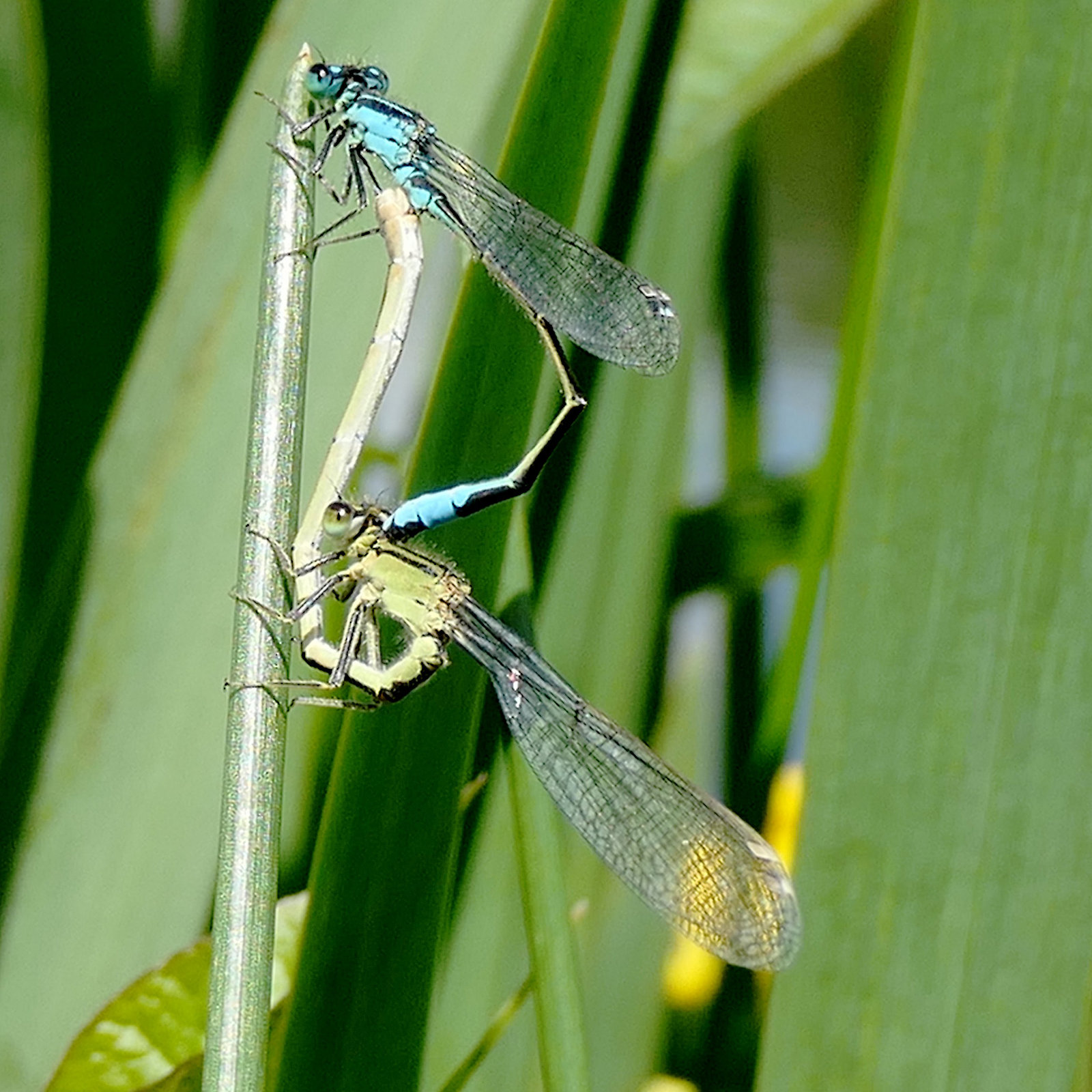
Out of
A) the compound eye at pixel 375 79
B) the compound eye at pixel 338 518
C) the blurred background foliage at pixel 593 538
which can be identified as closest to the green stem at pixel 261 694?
the blurred background foliage at pixel 593 538

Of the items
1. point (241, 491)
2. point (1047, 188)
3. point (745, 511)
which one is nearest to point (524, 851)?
point (241, 491)

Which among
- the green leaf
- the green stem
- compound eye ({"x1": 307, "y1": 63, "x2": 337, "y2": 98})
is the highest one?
compound eye ({"x1": 307, "y1": 63, "x2": 337, "y2": 98})

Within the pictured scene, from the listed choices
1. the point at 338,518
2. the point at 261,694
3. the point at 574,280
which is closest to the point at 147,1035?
the point at 261,694

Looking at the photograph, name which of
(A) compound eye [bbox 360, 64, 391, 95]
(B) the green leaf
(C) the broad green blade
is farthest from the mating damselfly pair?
(B) the green leaf

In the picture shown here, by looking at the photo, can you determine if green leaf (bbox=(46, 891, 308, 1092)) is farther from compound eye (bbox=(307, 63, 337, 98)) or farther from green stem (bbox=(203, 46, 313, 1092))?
compound eye (bbox=(307, 63, 337, 98))

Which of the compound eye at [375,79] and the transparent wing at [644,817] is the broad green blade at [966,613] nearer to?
the transparent wing at [644,817]
